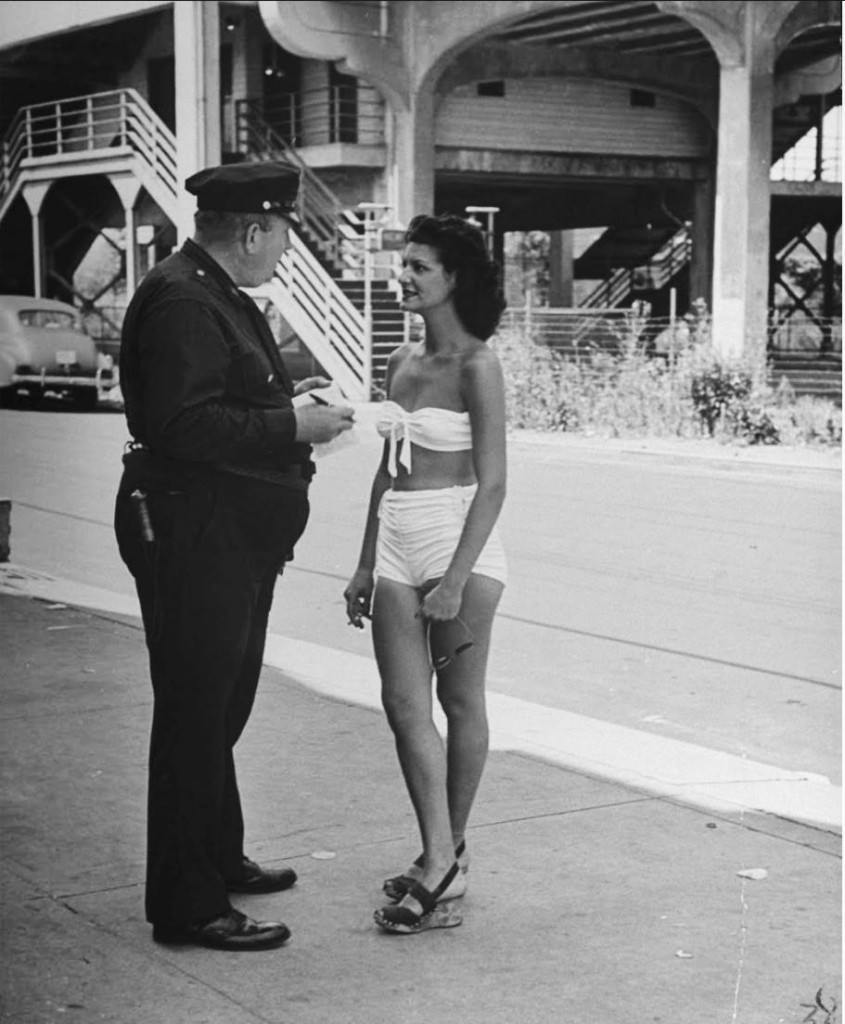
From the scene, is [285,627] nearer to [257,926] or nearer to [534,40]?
[257,926]

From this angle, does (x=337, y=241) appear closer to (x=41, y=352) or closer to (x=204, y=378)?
(x=41, y=352)

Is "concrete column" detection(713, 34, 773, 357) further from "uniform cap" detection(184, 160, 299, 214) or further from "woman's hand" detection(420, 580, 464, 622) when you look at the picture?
"uniform cap" detection(184, 160, 299, 214)

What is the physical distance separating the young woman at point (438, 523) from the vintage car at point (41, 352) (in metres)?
0.85

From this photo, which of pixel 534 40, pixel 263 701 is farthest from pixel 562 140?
pixel 263 701

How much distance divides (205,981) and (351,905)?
635 mm

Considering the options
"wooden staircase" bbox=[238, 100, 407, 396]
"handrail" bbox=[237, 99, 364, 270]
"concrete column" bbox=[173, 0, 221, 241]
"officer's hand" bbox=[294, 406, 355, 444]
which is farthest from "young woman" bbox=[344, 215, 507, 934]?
"handrail" bbox=[237, 99, 364, 270]

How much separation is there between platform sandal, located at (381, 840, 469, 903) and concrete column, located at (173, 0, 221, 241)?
7137mm

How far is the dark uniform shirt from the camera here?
405cm

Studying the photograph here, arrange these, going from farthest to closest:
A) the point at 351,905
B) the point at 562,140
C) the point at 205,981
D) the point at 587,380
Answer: the point at 562,140, the point at 587,380, the point at 351,905, the point at 205,981

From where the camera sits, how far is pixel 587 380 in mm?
21438

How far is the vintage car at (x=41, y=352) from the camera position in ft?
11.7

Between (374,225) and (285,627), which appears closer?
(285,627)

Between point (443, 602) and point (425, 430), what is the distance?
428 mm

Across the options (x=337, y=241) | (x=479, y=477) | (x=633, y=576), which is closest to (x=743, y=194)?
(x=337, y=241)
